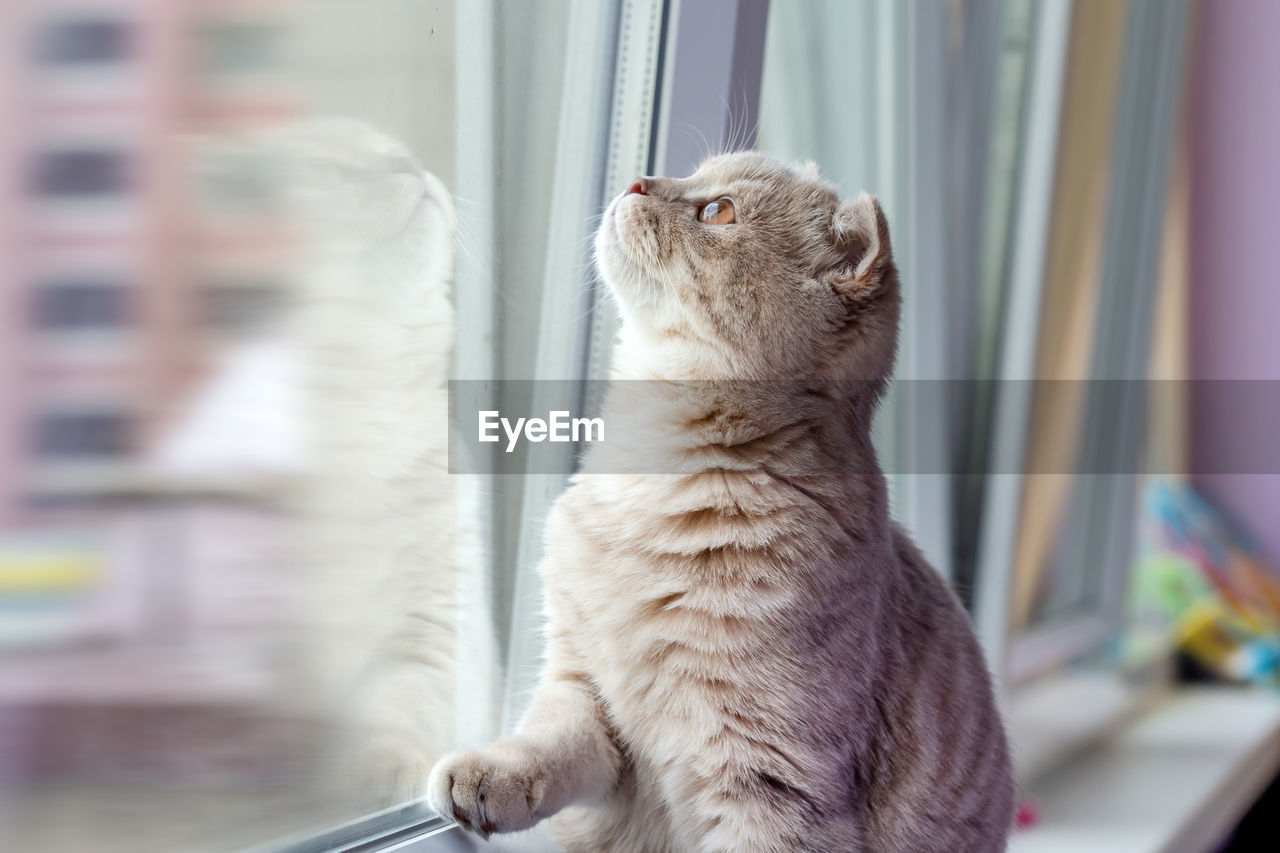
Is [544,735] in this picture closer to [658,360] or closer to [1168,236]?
[658,360]

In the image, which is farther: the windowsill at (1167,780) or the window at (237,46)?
the windowsill at (1167,780)

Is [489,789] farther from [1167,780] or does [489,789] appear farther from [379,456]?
[1167,780]

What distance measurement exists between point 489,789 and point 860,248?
0.58 metres

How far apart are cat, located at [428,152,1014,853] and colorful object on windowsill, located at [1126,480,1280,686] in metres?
1.85

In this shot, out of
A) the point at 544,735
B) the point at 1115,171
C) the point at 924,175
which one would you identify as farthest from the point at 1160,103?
the point at 544,735

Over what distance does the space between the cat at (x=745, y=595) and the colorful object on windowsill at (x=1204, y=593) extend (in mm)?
1852

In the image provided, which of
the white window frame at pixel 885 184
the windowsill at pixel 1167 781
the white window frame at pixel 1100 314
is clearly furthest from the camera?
the white window frame at pixel 1100 314

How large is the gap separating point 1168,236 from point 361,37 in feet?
8.45

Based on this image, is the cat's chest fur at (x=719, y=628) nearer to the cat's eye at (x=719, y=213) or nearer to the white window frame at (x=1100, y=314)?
the cat's eye at (x=719, y=213)

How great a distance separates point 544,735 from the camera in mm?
874

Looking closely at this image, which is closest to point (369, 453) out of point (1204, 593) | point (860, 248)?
point (860, 248)

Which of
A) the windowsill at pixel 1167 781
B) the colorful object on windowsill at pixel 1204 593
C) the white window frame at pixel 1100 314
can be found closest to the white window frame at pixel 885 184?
the white window frame at pixel 1100 314

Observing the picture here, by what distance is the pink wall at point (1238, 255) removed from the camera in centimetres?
291

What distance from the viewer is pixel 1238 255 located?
2965 millimetres
